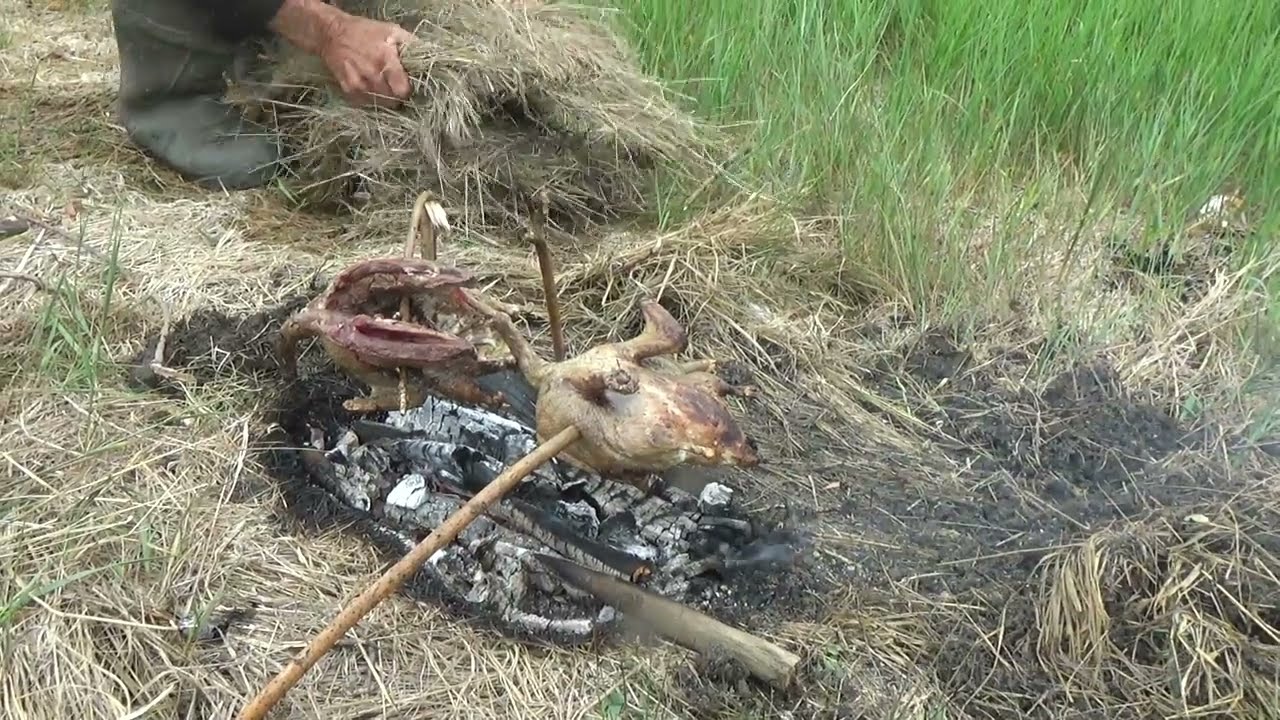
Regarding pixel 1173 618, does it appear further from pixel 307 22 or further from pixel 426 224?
pixel 307 22

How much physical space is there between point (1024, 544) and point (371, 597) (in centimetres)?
92

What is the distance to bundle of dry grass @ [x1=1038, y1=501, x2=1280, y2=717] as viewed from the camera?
121cm

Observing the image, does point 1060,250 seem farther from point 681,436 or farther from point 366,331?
point 366,331

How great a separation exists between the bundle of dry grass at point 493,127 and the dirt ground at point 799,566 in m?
0.48

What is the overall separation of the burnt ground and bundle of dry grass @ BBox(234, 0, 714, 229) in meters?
0.72

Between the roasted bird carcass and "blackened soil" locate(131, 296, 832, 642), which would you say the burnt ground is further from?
the roasted bird carcass

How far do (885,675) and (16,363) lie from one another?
154cm

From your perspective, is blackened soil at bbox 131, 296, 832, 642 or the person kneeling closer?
blackened soil at bbox 131, 296, 832, 642

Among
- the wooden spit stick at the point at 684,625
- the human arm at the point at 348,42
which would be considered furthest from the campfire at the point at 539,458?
the human arm at the point at 348,42

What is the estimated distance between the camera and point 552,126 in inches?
94.0

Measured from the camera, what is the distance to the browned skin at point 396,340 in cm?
137

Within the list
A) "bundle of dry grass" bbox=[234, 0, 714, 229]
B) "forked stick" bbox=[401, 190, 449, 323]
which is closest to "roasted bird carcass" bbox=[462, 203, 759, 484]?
"forked stick" bbox=[401, 190, 449, 323]

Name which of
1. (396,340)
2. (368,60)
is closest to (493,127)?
(368,60)

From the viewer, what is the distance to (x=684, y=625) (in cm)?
131
